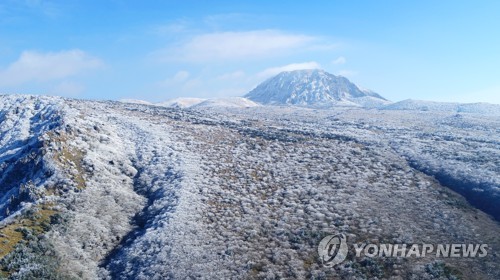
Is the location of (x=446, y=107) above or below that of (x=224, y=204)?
above

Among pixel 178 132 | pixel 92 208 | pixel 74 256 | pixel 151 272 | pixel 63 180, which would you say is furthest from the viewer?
pixel 178 132

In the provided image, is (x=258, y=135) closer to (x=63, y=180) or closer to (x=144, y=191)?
(x=144, y=191)

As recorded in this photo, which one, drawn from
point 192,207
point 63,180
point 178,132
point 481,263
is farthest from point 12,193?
point 481,263

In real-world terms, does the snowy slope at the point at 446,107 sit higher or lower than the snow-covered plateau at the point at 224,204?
higher

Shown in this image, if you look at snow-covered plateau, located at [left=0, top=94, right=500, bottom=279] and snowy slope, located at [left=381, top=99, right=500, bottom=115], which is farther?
snowy slope, located at [left=381, top=99, right=500, bottom=115]

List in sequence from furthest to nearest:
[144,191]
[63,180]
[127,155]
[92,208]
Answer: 1. [127,155]
2. [144,191]
3. [63,180]
4. [92,208]

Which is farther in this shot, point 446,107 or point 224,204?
point 446,107

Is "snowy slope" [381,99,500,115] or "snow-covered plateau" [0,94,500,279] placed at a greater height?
"snowy slope" [381,99,500,115]

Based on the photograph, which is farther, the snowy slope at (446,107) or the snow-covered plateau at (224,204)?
the snowy slope at (446,107)
